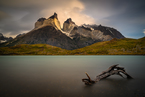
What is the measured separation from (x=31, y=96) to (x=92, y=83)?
11323 millimetres

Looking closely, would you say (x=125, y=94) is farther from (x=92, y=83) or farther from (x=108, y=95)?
(x=92, y=83)

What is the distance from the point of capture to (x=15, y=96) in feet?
40.6

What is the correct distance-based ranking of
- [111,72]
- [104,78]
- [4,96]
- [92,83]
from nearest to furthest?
1. [4,96]
2. [92,83]
3. [111,72]
4. [104,78]

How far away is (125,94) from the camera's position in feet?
42.5

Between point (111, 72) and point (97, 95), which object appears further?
point (111, 72)

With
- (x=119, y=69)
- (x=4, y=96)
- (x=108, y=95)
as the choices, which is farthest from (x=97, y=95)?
(x=4, y=96)

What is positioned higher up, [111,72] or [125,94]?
[111,72]

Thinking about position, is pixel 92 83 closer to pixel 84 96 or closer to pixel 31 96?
pixel 84 96

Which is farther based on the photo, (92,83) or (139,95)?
(92,83)

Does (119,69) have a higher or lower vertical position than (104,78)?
higher

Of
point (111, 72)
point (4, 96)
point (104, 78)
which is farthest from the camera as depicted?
point (104, 78)

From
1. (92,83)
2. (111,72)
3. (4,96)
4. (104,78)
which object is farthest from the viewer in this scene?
(104,78)

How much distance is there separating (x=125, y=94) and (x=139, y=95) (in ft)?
5.69

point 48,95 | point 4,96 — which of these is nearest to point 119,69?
point 48,95
